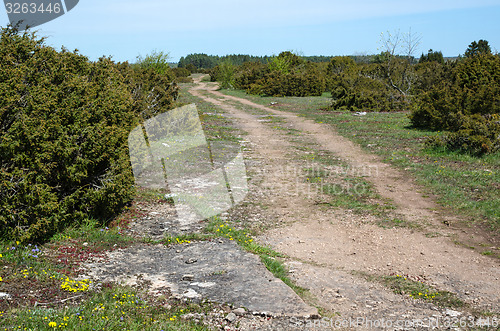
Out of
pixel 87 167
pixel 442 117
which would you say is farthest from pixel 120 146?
pixel 442 117

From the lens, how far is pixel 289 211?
718 centimetres

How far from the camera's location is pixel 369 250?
5656 millimetres

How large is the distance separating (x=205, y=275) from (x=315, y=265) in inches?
57.4

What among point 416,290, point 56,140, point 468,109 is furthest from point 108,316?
point 468,109

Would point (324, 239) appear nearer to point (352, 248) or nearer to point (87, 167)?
point (352, 248)

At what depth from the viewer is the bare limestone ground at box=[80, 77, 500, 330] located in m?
3.84

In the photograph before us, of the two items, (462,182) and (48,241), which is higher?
(48,241)

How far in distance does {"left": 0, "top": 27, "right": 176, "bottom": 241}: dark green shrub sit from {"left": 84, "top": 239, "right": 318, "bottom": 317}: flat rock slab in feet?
3.19

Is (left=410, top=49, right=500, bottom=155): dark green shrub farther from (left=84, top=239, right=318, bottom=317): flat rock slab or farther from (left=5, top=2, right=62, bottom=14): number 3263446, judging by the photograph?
(left=5, top=2, right=62, bottom=14): number 3263446

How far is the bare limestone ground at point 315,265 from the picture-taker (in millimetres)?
3842

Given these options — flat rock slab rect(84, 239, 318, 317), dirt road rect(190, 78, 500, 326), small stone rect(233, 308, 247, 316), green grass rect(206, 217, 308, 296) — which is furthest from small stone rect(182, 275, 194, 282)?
dirt road rect(190, 78, 500, 326)

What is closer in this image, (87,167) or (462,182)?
(87,167)

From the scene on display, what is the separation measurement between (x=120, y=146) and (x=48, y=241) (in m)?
1.68

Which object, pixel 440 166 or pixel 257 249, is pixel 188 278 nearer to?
pixel 257 249
